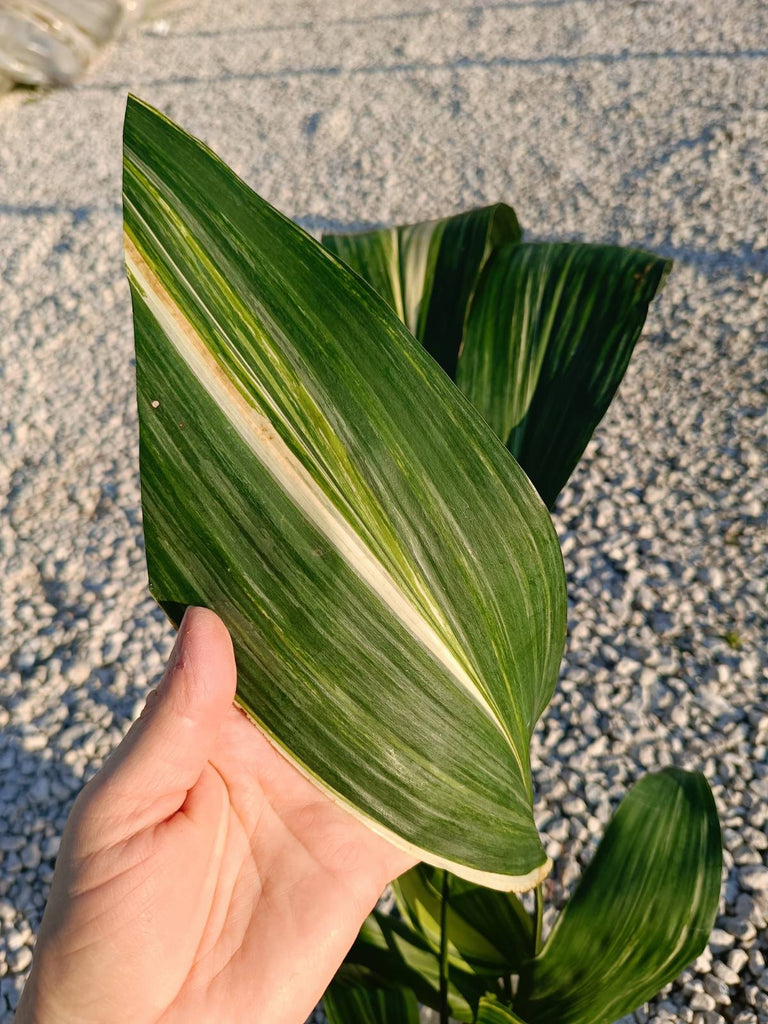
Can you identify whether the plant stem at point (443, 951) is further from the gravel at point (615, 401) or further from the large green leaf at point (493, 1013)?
the gravel at point (615, 401)

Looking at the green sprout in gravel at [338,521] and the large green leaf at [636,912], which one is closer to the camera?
the green sprout in gravel at [338,521]

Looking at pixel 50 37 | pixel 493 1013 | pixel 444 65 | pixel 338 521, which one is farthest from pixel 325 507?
pixel 50 37

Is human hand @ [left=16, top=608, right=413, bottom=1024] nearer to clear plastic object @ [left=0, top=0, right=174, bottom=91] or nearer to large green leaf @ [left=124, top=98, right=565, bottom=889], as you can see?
large green leaf @ [left=124, top=98, right=565, bottom=889]

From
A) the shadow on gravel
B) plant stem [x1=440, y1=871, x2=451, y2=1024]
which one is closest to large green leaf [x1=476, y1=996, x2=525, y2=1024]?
plant stem [x1=440, y1=871, x2=451, y2=1024]

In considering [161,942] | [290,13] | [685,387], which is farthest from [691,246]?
[290,13]

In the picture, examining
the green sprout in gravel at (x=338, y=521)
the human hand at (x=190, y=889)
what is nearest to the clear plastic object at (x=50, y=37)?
the green sprout in gravel at (x=338, y=521)

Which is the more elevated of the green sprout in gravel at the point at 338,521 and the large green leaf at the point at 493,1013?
the green sprout in gravel at the point at 338,521

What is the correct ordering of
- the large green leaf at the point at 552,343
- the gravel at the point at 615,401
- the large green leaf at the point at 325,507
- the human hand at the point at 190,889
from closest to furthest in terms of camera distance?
the large green leaf at the point at 325,507 < the human hand at the point at 190,889 < the large green leaf at the point at 552,343 < the gravel at the point at 615,401

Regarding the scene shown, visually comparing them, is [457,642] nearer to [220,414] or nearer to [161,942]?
[220,414]
